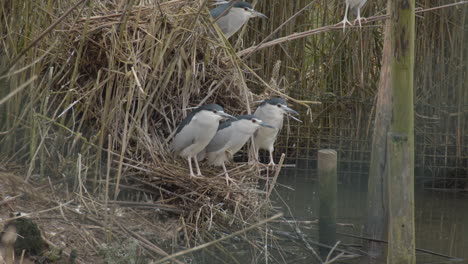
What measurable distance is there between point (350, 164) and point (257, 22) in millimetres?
1853

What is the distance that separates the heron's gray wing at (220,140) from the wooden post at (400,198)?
4.34 feet

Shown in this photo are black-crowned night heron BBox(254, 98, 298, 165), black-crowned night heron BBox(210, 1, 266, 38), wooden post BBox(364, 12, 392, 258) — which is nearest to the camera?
black-crowned night heron BBox(254, 98, 298, 165)

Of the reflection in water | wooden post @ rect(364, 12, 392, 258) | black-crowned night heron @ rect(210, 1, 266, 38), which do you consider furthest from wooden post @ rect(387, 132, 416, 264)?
black-crowned night heron @ rect(210, 1, 266, 38)

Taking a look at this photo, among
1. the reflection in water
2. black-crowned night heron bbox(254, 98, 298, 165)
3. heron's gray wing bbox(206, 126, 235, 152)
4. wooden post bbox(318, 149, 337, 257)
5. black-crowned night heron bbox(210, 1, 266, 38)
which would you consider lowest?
the reflection in water

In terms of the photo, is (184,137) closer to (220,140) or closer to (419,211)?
(220,140)

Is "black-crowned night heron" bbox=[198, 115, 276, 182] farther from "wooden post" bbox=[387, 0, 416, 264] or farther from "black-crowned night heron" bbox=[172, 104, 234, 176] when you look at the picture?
"wooden post" bbox=[387, 0, 416, 264]

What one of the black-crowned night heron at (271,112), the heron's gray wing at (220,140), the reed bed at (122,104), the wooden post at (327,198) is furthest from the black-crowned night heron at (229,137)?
the wooden post at (327,198)

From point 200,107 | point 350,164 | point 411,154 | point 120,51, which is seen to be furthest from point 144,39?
point 350,164

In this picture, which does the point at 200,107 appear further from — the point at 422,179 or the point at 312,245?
the point at 422,179

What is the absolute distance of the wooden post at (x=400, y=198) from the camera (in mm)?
4520

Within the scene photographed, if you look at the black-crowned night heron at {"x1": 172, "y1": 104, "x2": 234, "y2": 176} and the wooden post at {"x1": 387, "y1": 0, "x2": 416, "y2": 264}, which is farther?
the black-crowned night heron at {"x1": 172, "y1": 104, "x2": 234, "y2": 176}

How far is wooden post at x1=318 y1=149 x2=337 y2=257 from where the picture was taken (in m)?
5.84

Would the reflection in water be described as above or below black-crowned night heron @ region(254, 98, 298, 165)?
below

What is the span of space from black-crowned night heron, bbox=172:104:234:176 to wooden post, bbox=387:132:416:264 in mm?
1277
